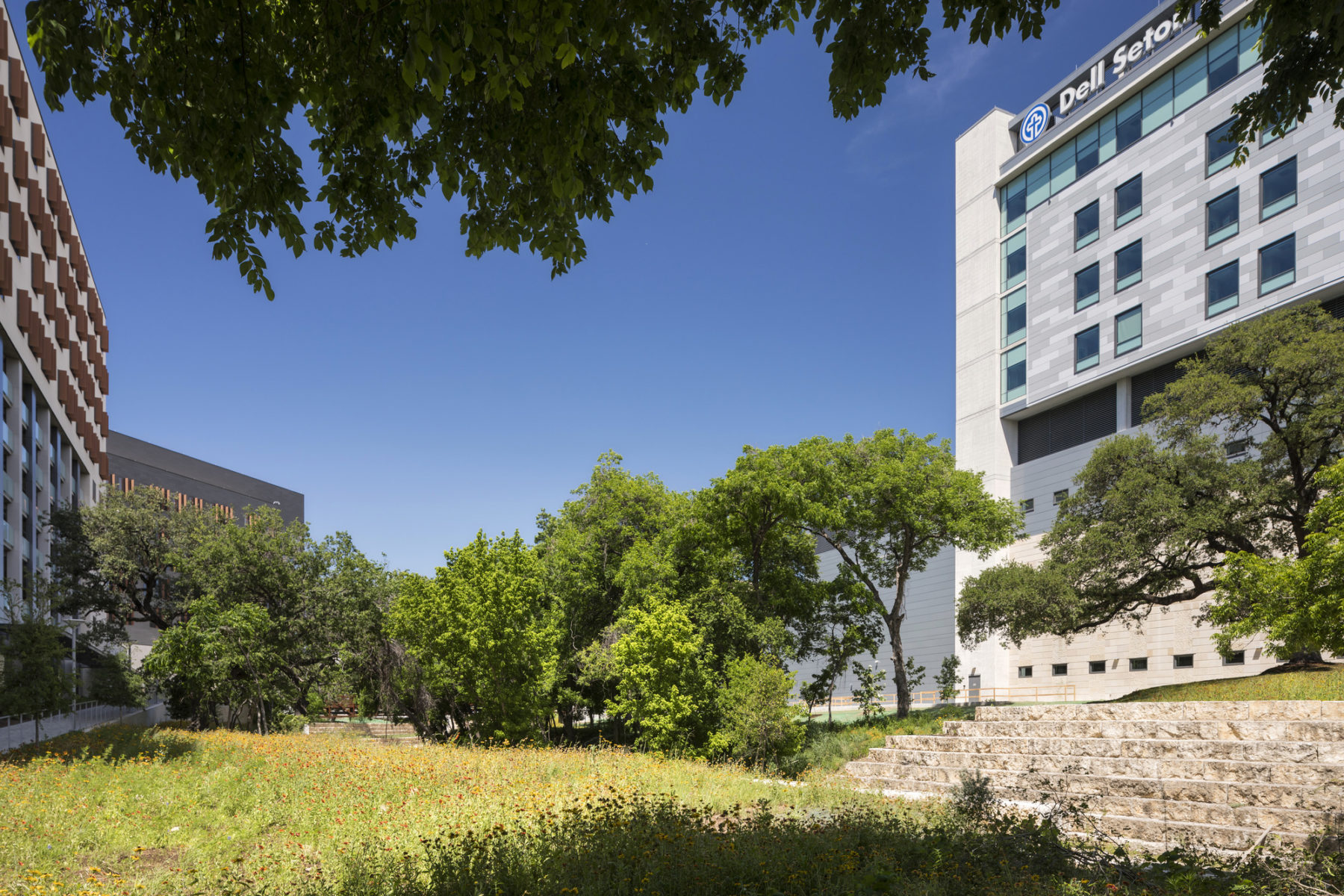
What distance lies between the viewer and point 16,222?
1389 inches

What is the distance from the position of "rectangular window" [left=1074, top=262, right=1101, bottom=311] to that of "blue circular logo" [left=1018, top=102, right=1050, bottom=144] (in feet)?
30.7

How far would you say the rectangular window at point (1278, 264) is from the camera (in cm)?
3241

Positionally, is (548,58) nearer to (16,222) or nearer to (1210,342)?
(1210,342)

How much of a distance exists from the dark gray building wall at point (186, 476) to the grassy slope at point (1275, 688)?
63.9 m

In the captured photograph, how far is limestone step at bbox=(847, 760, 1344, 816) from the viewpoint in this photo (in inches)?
434

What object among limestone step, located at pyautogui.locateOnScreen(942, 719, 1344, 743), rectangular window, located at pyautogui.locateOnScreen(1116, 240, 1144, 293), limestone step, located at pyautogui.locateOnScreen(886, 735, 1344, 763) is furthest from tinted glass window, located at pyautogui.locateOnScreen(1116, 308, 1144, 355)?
limestone step, located at pyautogui.locateOnScreen(886, 735, 1344, 763)

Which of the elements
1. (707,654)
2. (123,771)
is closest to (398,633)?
(707,654)

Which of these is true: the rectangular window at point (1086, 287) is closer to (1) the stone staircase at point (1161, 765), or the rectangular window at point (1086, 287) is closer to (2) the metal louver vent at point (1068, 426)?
(2) the metal louver vent at point (1068, 426)

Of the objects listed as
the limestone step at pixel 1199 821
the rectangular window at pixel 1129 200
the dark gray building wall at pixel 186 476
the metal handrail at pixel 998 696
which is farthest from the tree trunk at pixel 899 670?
the dark gray building wall at pixel 186 476

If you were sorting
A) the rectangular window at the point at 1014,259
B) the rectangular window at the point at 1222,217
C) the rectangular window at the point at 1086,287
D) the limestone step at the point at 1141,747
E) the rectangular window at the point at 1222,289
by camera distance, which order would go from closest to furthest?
1. the limestone step at the point at 1141,747
2. the rectangular window at the point at 1222,289
3. the rectangular window at the point at 1222,217
4. the rectangular window at the point at 1086,287
5. the rectangular window at the point at 1014,259

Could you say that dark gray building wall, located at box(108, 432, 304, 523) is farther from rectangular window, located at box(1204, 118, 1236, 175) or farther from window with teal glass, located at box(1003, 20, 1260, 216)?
rectangular window, located at box(1204, 118, 1236, 175)

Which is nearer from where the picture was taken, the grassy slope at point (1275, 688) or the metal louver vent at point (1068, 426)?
the grassy slope at point (1275, 688)

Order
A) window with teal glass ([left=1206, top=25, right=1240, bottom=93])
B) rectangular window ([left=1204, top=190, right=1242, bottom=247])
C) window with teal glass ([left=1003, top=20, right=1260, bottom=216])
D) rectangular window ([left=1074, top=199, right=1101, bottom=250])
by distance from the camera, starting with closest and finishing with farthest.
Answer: rectangular window ([left=1204, top=190, right=1242, bottom=247]), window with teal glass ([left=1206, top=25, right=1240, bottom=93]), window with teal glass ([left=1003, top=20, right=1260, bottom=216]), rectangular window ([left=1074, top=199, right=1101, bottom=250])

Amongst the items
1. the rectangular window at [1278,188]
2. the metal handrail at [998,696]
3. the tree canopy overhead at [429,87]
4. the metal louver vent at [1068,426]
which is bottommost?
the metal handrail at [998,696]
